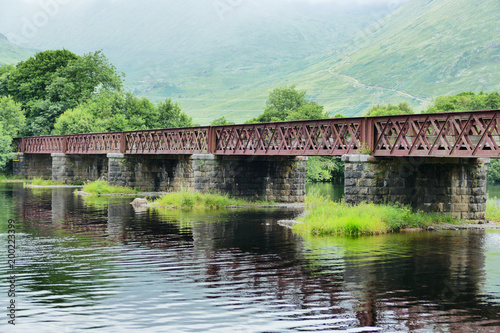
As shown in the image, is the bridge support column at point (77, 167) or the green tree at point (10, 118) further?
the green tree at point (10, 118)

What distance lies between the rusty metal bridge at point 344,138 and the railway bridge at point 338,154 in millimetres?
44

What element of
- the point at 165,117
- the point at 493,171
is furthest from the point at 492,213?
the point at 165,117

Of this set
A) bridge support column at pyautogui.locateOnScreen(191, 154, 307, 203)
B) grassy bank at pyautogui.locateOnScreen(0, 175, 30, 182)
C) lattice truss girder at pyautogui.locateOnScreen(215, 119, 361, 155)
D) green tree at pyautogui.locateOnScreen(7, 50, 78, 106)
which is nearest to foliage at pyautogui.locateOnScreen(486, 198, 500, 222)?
lattice truss girder at pyautogui.locateOnScreen(215, 119, 361, 155)

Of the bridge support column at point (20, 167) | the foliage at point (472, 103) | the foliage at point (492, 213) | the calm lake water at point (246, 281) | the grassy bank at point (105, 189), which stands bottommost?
the calm lake water at point (246, 281)

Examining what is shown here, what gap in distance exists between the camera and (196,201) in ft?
126

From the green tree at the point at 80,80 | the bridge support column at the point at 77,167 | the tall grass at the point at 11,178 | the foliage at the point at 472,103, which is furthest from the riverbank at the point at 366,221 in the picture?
the green tree at the point at 80,80

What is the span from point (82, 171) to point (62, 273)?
53.2 meters

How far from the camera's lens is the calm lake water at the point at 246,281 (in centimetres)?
1259

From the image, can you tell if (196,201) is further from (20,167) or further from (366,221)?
(20,167)

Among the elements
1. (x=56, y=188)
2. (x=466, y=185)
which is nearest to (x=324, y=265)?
(x=466, y=185)

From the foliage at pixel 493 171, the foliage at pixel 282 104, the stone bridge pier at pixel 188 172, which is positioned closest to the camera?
the stone bridge pier at pixel 188 172

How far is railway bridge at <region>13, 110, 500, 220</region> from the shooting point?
87.2 feet

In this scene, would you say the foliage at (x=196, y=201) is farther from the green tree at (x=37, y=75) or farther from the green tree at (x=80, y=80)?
the green tree at (x=37, y=75)

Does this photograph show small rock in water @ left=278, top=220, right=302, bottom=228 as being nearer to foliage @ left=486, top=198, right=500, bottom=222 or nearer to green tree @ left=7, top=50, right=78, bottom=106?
foliage @ left=486, top=198, right=500, bottom=222
